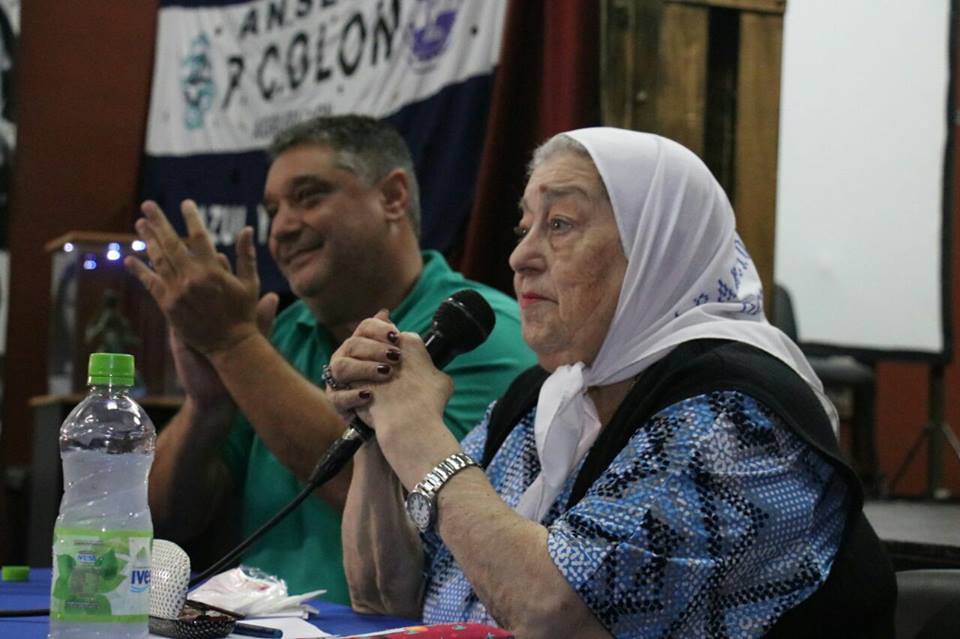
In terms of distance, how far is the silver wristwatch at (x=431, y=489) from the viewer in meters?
1.47

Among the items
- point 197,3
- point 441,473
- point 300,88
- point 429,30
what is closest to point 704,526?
point 441,473

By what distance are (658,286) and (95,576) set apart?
2.54ft

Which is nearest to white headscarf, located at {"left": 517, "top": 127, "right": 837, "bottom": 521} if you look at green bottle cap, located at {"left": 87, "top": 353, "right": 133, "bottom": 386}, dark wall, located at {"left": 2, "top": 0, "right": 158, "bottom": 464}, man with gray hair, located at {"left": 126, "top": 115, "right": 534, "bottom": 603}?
green bottle cap, located at {"left": 87, "top": 353, "right": 133, "bottom": 386}

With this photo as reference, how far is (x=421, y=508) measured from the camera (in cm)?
148

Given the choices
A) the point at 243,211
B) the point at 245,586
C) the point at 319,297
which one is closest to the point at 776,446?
the point at 245,586

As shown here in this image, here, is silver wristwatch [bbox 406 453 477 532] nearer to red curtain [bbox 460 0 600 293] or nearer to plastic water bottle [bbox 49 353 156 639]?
plastic water bottle [bbox 49 353 156 639]

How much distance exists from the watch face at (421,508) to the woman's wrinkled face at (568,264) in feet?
0.97

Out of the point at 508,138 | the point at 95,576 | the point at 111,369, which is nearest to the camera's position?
the point at 95,576

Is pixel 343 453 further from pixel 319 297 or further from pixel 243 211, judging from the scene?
pixel 243 211


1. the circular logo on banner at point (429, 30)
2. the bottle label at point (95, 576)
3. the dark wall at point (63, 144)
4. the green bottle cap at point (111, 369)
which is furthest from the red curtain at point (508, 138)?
the dark wall at point (63, 144)

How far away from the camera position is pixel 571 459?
165 centimetres

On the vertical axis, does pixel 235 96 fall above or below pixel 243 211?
above

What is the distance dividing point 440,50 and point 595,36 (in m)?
0.67

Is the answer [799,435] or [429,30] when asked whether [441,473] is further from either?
[429,30]
